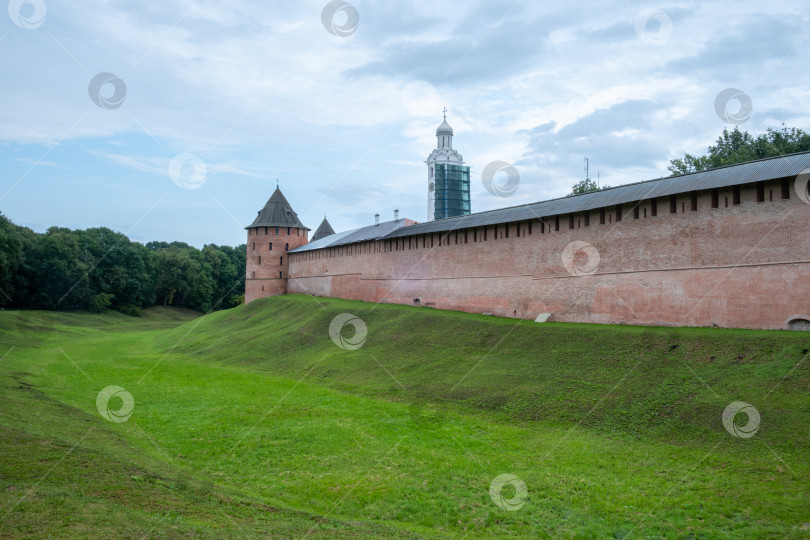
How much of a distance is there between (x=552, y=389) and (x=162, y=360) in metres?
18.4

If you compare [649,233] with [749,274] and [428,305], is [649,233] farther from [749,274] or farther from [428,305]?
[428,305]

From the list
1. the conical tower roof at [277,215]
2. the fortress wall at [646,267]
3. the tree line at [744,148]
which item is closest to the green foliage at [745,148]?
the tree line at [744,148]

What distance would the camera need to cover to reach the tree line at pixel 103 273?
47938mm

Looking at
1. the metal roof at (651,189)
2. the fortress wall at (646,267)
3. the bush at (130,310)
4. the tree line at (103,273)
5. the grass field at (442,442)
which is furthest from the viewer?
the bush at (130,310)

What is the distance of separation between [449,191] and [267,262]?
124ft

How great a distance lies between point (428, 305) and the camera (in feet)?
90.2

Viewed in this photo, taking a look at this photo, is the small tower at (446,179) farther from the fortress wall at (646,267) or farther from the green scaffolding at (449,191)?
the fortress wall at (646,267)

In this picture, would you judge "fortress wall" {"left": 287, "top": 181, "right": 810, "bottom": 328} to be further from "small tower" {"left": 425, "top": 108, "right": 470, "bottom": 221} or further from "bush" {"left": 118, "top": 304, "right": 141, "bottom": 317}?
"small tower" {"left": 425, "top": 108, "right": 470, "bottom": 221}

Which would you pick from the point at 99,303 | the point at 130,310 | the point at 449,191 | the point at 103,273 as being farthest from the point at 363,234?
the point at 449,191

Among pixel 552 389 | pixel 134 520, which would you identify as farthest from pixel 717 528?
pixel 134 520

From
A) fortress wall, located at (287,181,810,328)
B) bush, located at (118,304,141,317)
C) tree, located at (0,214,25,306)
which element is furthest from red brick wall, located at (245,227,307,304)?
fortress wall, located at (287,181,810,328)

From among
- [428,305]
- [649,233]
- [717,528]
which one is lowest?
[717,528]

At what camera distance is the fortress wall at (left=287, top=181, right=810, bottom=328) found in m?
14.9

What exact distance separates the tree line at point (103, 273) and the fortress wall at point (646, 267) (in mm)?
36010
